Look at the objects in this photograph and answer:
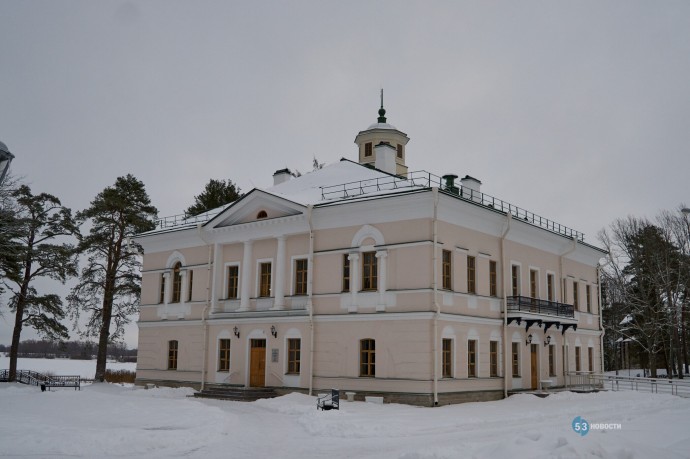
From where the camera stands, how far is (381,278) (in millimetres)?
25078

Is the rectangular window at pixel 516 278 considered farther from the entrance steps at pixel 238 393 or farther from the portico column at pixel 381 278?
the entrance steps at pixel 238 393

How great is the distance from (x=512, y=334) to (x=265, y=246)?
11.7 m

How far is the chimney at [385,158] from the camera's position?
32250 mm

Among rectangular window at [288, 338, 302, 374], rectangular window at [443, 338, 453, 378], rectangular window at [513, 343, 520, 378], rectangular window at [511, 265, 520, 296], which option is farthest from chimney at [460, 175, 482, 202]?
rectangular window at [288, 338, 302, 374]

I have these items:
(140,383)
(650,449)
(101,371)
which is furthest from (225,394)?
(650,449)

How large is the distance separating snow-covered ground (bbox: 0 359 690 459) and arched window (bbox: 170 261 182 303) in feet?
26.8

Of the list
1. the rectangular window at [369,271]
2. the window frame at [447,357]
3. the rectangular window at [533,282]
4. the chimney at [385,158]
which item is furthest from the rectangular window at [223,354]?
the rectangular window at [533,282]

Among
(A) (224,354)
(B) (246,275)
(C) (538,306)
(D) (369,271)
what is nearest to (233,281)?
(B) (246,275)

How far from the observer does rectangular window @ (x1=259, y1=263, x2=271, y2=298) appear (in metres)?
28.9

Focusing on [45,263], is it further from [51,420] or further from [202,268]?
[51,420]

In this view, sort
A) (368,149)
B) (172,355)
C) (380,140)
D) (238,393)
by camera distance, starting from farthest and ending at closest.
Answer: (368,149)
(380,140)
(172,355)
(238,393)

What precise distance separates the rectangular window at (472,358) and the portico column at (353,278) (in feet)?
16.2

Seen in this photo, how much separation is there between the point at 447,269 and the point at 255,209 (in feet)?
30.5

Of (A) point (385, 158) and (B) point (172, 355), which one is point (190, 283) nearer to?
(B) point (172, 355)
